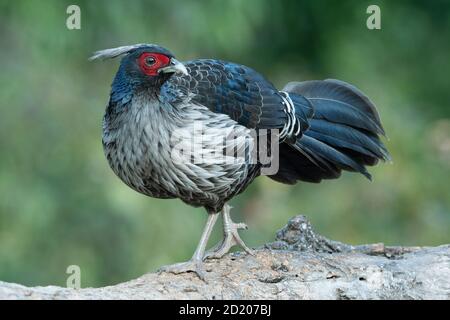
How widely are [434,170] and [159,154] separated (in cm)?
430

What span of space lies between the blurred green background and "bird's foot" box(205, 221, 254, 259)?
2.51 m

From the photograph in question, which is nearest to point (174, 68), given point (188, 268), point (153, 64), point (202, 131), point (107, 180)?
point (153, 64)

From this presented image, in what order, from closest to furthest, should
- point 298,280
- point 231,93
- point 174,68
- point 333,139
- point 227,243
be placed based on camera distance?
point 298,280 < point 174,68 < point 231,93 < point 227,243 < point 333,139

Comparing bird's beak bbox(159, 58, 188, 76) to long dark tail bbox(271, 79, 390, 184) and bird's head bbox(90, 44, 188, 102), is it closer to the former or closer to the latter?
bird's head bbox(90, 44, 188, 102)

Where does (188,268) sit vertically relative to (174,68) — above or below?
below

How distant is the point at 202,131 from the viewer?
5.66m

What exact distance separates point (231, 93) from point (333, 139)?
31.2 inches

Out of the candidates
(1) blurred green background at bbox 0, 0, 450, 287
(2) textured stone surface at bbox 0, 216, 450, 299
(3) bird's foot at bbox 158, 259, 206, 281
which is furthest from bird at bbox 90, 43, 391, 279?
(1) blurred green background at bbox 0, 0, 450, 287

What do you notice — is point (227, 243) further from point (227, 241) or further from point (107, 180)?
point (107, 180)

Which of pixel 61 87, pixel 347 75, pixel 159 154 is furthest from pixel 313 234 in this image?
pixel 347 75

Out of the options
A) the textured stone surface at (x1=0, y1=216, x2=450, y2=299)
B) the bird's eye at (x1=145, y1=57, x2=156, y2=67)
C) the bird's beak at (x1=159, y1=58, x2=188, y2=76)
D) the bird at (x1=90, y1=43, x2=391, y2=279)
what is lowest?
the textured stone surface at (x1=0, y1=216, x2=450, y2=299)

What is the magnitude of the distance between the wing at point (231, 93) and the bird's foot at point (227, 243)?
63 cm

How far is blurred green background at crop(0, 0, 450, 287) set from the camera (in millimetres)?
8922

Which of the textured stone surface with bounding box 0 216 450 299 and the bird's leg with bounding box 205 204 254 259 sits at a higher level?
the bird's leg with bounding box 205 204 254 259
